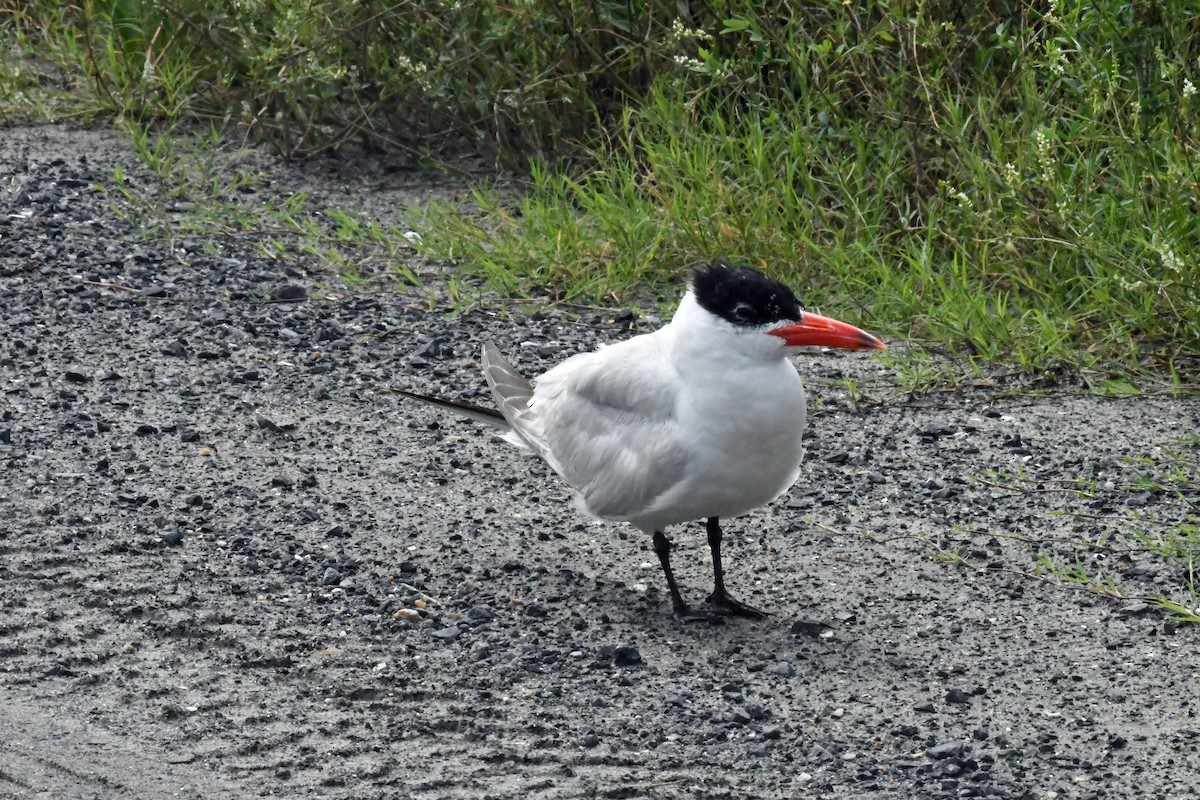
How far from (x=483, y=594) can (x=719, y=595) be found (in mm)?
587

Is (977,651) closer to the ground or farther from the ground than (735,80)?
closer to the ground

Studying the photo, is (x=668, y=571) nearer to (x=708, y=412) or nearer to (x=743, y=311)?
(x=708, y=412)

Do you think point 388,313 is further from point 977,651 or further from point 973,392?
point 977,651

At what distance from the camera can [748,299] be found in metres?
3.72

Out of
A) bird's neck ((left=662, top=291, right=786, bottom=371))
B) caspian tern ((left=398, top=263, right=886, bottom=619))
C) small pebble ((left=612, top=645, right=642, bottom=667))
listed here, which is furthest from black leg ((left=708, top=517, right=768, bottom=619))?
bird's neck ((left=662, top=291, right=786, bottom=371))

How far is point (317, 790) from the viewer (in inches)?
127

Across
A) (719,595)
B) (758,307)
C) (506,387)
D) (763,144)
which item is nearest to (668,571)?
(719,595)

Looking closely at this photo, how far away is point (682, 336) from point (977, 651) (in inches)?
38.8

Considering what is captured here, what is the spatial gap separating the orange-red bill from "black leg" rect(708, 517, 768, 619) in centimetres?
51

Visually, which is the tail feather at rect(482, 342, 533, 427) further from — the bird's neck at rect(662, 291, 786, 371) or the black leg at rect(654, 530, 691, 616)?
the bird's neck at rect(662, 291, 786, 371)

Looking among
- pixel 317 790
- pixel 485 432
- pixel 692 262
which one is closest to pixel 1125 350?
pixel 692 262

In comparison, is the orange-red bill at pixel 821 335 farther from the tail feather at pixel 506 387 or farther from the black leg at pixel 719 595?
the tail feather at pixel 506 387

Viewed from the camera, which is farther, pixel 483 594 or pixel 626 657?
pixel 483 594

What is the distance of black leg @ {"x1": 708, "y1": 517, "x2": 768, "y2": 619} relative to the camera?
3.99 meters
